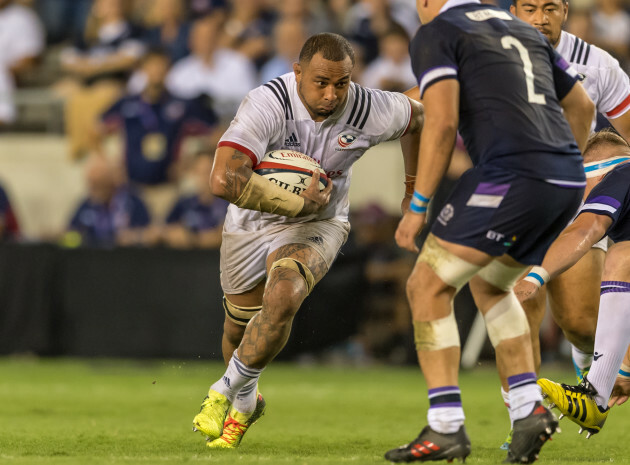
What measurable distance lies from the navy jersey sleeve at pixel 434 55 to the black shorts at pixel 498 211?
0.50 meters

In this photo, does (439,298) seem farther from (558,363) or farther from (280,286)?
(558,363)

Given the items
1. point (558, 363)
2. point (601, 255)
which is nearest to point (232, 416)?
point (601, 255)

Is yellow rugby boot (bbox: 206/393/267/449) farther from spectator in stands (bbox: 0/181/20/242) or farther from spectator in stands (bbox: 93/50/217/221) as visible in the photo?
spectator in stands (bbox: 0/181/20/242)

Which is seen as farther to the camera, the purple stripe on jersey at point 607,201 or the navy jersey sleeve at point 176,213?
the navy jersey sleeve at point 176,213

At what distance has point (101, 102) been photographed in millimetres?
15070

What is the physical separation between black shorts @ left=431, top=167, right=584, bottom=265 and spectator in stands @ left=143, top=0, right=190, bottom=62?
10.6m

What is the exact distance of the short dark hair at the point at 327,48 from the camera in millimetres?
6582

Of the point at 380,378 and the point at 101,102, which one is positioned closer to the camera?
the point at 380,378

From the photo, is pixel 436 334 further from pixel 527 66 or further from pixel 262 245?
pixel 262 245

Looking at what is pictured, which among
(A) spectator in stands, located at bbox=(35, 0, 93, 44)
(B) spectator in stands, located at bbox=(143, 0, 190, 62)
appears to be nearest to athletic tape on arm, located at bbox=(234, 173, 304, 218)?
(B) spectator in stands, located at bbox=(143, 0, 190, 62)

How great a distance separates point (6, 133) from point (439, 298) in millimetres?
11147

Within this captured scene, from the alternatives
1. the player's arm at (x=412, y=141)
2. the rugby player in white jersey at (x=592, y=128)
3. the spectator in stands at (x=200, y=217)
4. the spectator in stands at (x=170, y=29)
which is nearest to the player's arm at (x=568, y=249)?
the rugby player in white jersey at (x=592, y=128)

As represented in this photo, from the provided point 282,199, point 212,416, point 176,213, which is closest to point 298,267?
point 282,199

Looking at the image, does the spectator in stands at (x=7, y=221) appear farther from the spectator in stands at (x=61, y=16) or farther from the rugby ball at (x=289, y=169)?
the rugby ball at (x=289, y=169)
